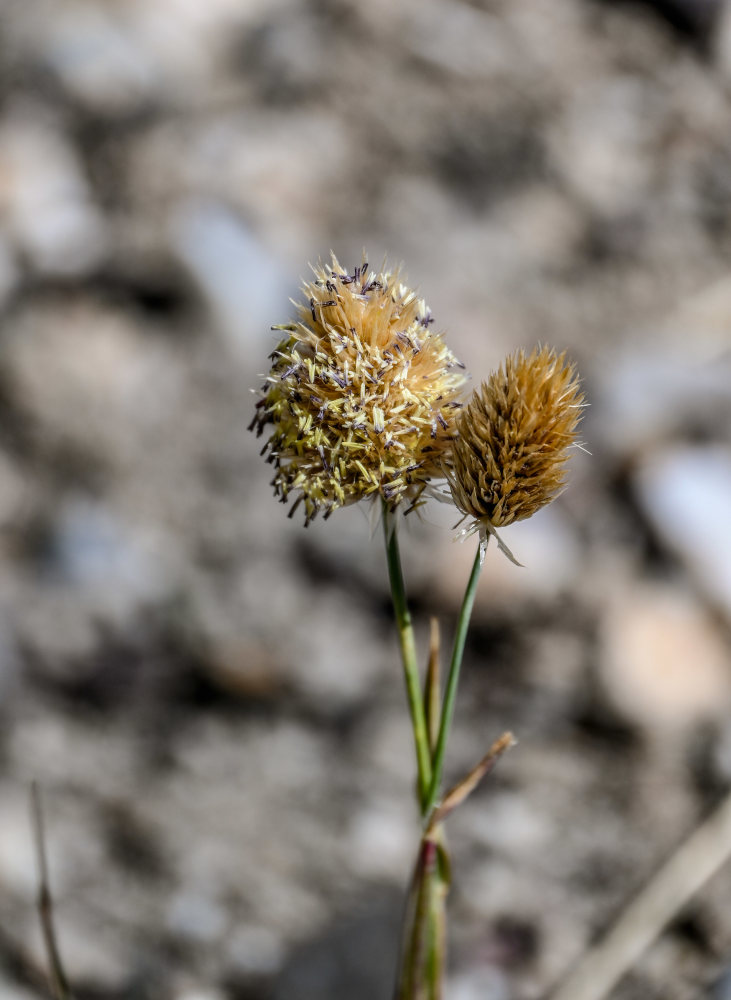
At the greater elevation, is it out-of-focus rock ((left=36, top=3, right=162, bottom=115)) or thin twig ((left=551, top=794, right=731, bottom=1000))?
out-of-focus rock ((left=36, top=3, right=162, bottom=115))

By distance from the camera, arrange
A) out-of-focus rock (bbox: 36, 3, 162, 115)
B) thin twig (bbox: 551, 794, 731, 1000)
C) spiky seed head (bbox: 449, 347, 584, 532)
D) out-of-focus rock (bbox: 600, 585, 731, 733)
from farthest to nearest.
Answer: out-of-focus rock (bbox: 36, 3, 162, 115) → out-of-focus rock (bbox: 600, 585, 731, 733) → thin twig (bbox: 551, 794, 731, 1000) → spiky seed head (bbox: 449, 347, 584, 532)

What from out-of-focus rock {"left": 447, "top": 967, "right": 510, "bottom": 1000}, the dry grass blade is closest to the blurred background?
out-of-focus rock {"left": 447, "top": 967, "right": 510, "bottom": 1000}

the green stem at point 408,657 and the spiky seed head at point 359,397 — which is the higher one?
the spiky seed head at point 359,397

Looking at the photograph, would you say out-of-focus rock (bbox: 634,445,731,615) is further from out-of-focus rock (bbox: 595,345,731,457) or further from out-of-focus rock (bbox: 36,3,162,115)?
out-of-focus rock (bbox: 36,3,162,115)

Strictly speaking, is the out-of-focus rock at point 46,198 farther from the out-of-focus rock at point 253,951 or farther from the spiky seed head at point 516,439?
the spiky seed head at point 516,439

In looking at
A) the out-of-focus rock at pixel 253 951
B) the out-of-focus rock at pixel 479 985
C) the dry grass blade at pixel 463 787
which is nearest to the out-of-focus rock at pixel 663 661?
the out-of-focus rock at pixel 479 985

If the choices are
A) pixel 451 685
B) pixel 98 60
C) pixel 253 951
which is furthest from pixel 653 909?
pixel 98 60

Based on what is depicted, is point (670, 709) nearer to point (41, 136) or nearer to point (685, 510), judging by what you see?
point (685, 510)

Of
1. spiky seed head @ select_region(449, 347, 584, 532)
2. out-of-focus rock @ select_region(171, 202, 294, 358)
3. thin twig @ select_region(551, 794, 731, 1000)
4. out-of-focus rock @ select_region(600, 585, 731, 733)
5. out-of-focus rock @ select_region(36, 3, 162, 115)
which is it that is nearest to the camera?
spiky seed head @ select_region(449, 347, 584, 532)
